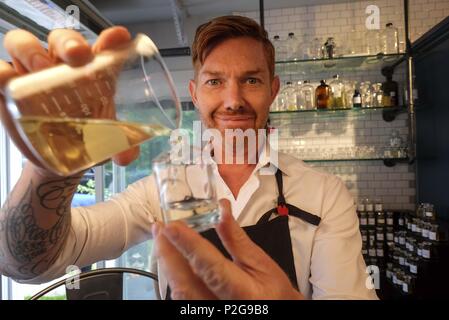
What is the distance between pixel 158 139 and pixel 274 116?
205 cm

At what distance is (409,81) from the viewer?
214 cm

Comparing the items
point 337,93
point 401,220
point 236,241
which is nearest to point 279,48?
point 337,93

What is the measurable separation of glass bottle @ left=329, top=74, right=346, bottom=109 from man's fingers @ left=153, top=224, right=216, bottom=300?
85.7 inches

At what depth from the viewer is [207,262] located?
1.32 ft

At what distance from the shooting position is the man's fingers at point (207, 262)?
1.32 ft

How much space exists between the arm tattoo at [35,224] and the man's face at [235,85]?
57 centimetres

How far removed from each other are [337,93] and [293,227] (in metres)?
1.68

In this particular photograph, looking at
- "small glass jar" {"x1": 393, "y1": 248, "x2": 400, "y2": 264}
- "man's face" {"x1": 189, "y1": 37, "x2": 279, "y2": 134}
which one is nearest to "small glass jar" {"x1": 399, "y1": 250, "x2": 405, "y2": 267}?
"small glass jar" {"x1": 393, "y1": 248, "x2": 400, "y2": 264}

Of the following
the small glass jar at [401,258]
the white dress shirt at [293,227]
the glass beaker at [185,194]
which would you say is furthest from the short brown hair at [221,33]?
the small glass jar at [401,258]

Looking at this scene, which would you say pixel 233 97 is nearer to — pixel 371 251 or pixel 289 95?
pixel 289 95

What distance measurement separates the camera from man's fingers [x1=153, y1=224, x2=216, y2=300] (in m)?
0.43

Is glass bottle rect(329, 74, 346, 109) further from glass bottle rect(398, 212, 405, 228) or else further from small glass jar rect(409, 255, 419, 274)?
small glass jar rect(409, 255, 419, 274)
